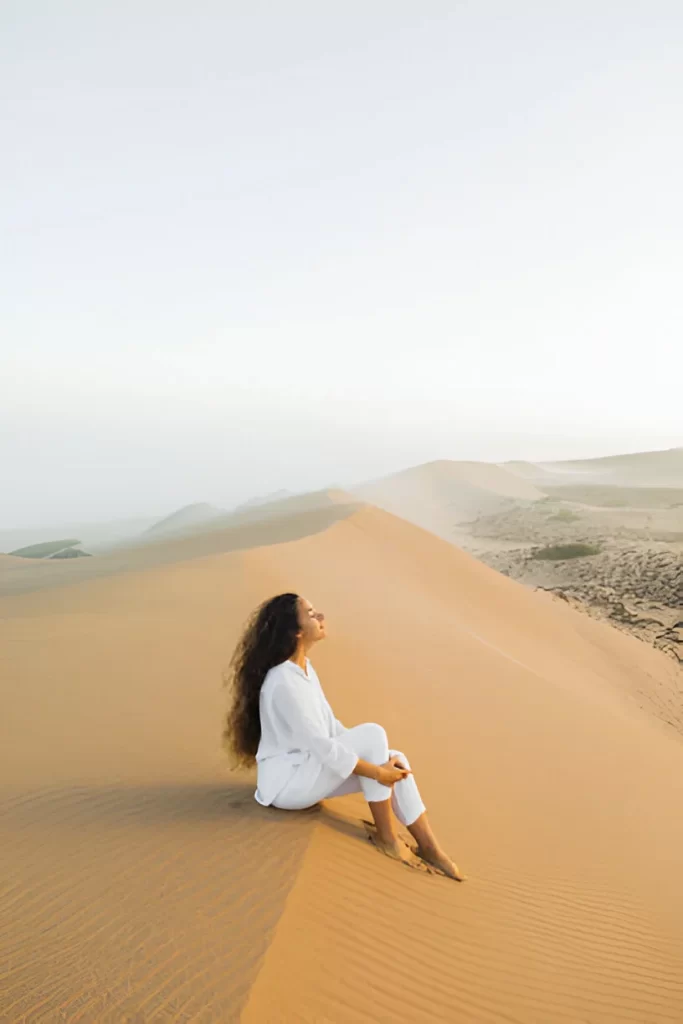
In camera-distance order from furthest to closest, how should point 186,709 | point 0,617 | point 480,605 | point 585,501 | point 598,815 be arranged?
point 585,501
point 480,605
point 0,617
point 186,709
point 598,815

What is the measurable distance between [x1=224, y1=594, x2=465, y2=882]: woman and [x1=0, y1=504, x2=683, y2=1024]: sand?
0.16 meters

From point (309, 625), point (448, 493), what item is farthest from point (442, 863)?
point (448, 493)

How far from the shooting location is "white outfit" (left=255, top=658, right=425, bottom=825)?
3752 mm

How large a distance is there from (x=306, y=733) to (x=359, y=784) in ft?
1.56

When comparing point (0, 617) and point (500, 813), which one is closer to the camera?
point (500, 813)

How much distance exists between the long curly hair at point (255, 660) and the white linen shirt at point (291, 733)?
3.8 inches

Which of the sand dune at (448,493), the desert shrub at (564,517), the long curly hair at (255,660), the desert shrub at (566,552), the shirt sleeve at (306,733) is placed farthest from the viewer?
the sand dune at (448,493)

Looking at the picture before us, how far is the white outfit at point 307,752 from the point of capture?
148 inches

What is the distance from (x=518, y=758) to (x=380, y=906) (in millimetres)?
3545

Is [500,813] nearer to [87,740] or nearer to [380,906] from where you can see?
[380,906]

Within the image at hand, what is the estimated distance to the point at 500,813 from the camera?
539cm

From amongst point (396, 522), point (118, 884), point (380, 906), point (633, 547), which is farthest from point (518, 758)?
point (633, 547)

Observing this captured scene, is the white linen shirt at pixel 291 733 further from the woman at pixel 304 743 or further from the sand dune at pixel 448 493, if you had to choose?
the sand dune at pixel 448 493

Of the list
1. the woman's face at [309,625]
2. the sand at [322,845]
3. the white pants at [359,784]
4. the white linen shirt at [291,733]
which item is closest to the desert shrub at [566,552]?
the sand at [322,845]
